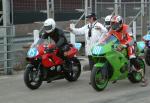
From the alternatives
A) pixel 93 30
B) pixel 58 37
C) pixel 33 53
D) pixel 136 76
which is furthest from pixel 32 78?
pixel 136 76

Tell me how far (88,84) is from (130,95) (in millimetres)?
1681

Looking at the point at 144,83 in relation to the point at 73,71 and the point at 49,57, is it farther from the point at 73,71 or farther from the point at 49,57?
the point at 49,57

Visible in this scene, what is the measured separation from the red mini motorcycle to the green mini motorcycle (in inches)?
37.3

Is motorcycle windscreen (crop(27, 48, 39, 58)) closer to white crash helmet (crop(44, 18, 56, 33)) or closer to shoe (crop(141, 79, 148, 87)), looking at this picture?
white crash helmet (crop(44, 18, 56, 33))

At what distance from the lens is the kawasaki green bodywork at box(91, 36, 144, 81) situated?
1064 cm

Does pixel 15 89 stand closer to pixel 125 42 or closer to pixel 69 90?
pixel 69 90

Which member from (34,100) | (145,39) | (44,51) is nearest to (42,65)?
(44,51)

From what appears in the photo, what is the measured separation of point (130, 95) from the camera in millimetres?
10328

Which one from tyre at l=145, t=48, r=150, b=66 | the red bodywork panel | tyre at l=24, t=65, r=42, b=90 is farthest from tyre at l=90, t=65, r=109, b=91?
tyre at l=145, t=48, r=150, b=66

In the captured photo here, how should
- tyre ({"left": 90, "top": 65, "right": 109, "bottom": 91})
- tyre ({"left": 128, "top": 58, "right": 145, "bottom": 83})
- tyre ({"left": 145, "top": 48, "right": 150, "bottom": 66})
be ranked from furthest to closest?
tyre ({"left": 145, "top": 48, "right": 150, "bottom": 66}), tyre ({"left": 128, "top": 58, "right": 145, "bottom": 83}), tyre ({"left": 90, "top": 65, "right": 109, "bottom": 91})

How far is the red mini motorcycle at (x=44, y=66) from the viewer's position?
10.8 m

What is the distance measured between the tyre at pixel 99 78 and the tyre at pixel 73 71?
4.26ft

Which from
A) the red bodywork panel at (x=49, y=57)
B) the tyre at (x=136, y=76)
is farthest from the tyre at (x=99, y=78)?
the red bodywork panel at (x=49, y=57)

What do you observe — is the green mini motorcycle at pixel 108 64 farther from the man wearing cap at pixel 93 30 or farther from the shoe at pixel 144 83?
the man wearing cap at pixel 93 30
